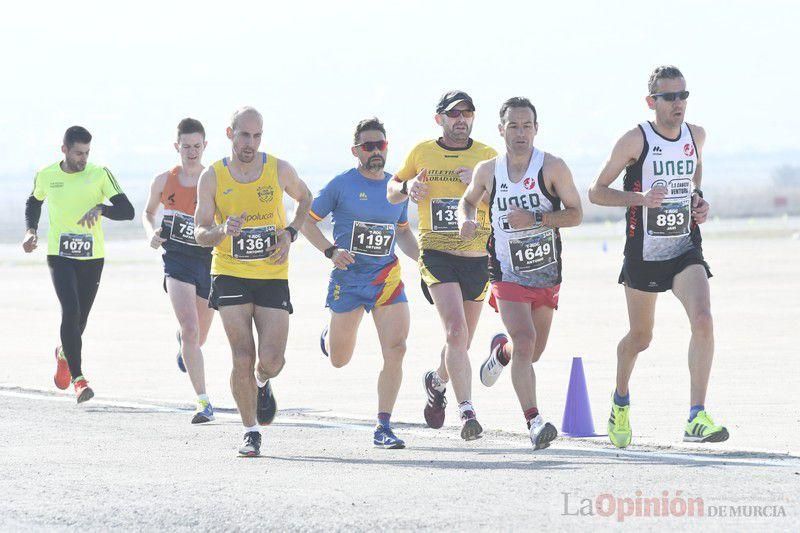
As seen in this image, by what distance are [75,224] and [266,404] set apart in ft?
11.5

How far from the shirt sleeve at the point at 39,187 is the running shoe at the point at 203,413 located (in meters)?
2.78

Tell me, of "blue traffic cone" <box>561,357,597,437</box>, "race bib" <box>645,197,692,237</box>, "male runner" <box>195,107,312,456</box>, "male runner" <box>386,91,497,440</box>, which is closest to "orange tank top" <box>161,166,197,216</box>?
"male runner" <box>386,91,497,440</box>

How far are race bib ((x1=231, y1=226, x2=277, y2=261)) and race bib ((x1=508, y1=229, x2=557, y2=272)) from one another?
1.44 metres

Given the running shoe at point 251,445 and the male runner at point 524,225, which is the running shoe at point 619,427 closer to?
the male runner at point 524,225

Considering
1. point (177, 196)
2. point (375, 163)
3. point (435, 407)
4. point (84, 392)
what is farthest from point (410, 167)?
point (84, 392)

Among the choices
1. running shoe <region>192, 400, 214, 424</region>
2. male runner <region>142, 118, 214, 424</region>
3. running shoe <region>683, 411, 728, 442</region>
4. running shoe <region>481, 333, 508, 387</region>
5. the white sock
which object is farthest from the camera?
male runner <region>142, 118, 214, 424</region>

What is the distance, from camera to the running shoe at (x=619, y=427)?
1067cm

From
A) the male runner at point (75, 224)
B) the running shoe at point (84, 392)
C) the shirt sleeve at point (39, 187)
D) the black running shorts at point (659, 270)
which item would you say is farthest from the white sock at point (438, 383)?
the shirt sleeve at point (39, 187)

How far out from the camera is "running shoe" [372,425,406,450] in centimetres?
1089

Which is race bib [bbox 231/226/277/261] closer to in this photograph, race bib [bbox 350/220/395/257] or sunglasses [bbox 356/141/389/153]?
race bib [bbox 350/220/395/257]

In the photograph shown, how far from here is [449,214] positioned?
451 inches

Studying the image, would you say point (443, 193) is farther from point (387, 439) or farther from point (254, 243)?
point (387, 439)

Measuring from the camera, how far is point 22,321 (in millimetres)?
22656

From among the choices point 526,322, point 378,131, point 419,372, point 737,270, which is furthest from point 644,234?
point 737,270
